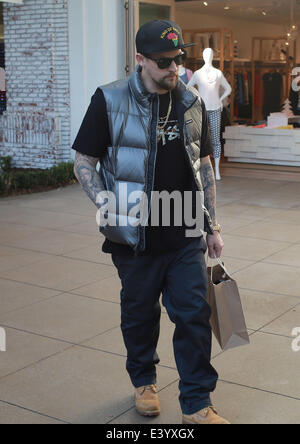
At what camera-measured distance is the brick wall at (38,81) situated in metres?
12.1

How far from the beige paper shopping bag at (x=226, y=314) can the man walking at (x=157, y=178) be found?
0.08 metres

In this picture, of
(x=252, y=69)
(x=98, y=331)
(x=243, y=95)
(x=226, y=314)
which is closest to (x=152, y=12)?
(x=243, y=95)

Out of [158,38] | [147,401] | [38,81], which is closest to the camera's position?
[158,38]

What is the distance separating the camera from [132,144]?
314 cm

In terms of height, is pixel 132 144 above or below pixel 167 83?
below

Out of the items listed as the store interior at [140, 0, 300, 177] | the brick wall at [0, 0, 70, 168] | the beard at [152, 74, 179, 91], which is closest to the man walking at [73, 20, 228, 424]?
the beard at [152, 74, 179, 91]

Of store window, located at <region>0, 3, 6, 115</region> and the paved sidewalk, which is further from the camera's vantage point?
store window, located at <region>0, 3, 6, 115</region>

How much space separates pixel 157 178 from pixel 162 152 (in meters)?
0.12

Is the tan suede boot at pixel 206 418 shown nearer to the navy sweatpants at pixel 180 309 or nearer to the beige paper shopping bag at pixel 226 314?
the navy sweatpants at pixel 180 309

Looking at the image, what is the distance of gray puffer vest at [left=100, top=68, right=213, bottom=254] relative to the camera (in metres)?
3.12

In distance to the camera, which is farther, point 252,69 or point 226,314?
point 252,69

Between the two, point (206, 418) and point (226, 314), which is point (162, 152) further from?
point (206, 418)

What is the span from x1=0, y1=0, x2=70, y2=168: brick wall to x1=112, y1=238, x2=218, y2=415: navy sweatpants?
933cm

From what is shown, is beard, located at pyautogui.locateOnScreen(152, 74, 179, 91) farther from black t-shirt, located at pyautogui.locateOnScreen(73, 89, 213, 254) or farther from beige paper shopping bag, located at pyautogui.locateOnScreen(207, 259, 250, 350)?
beige paper shopping bag, located at pyautogui.locateOnScreen(207, 259, 250, 350)
